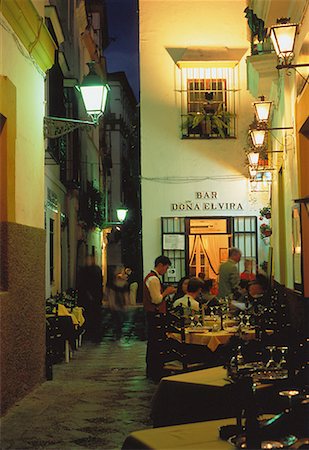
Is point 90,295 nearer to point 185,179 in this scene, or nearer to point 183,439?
point 185,179

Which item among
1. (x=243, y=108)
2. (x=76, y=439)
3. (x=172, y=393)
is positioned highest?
(x=243, y=108)

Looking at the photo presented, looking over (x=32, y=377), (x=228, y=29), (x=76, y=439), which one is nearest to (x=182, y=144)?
(x=228, y=29)

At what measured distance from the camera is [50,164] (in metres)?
16.6

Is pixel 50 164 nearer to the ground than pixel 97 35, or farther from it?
nearer to the ground

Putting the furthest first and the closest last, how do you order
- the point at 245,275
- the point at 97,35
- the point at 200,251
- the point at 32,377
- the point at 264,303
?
the point at 97,35 < the point at 200,251 < the point at 245,275 < the point at 264,303 < the point at 32,377

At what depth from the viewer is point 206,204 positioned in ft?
63.3

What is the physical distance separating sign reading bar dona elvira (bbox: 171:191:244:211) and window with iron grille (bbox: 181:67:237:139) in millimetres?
1596

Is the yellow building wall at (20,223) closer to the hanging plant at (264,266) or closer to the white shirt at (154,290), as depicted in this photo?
the white shirt at (154,290)

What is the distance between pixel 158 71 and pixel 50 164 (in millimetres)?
4694

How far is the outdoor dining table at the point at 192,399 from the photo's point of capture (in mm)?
6191

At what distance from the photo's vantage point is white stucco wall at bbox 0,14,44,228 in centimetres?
924

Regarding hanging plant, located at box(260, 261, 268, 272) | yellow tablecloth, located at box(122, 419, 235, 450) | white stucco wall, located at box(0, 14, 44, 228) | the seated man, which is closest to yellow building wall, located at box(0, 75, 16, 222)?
white stucco wall, located at box(0, 14, 44, 228)

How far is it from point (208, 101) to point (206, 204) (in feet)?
9.17

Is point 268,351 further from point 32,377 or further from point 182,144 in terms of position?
point 182,144
